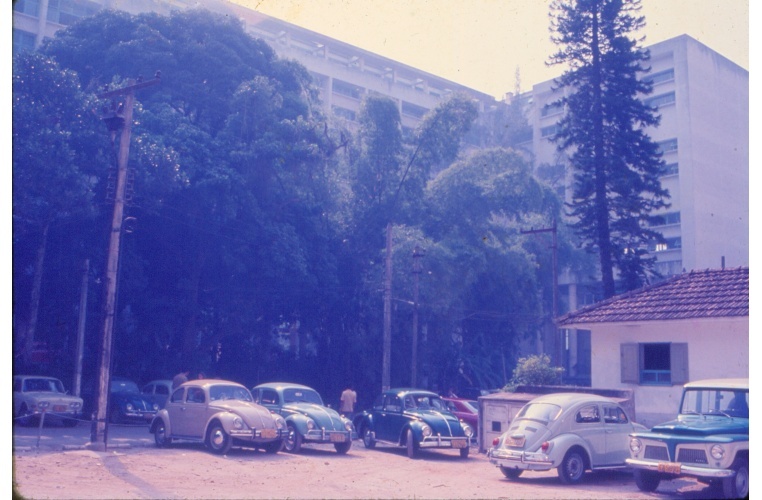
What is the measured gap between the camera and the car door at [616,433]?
14.8 m

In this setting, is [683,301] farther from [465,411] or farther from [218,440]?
[218,440]

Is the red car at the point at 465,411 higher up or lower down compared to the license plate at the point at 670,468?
lower down

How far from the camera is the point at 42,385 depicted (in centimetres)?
2288

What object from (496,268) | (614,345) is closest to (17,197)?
(614,345)

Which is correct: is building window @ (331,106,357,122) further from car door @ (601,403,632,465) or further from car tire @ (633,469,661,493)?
car tire @ (633,469,661,493)

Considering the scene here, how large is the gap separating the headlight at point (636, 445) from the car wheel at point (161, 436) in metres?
10.8

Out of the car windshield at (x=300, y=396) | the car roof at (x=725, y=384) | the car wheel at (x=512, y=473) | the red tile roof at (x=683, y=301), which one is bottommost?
the car wheel at (x=512, y=473)

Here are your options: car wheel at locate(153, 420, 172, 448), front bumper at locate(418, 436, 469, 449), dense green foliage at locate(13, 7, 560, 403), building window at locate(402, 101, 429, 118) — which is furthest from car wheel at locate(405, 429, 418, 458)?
building window at locate(402, 101, 429, 118)

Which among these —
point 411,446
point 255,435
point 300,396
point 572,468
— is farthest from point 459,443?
point 255,435

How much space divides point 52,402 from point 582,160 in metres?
22.4

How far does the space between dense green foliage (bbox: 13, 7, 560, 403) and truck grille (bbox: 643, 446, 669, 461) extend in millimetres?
17155

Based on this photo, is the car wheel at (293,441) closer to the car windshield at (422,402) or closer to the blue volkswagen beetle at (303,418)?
the blue volkswagen beetle at (303,418)

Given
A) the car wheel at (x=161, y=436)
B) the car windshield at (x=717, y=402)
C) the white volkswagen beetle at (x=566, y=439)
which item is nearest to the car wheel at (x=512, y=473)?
the white volkswagen beetle at (x=566, y=439)

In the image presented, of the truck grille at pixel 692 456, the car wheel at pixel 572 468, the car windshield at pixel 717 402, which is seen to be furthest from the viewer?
the car wheel at pixel 572 468
